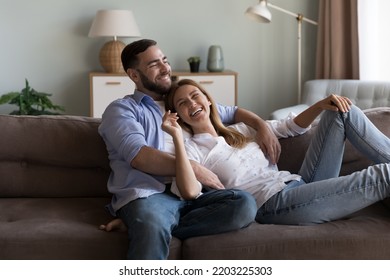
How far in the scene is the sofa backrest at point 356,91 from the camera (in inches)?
181

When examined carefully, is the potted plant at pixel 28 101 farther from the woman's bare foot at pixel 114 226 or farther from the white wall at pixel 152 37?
the woman's bare foot at pixel 114 226

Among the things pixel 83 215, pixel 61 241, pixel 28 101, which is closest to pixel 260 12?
pixel 28 101

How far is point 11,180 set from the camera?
2.60 m

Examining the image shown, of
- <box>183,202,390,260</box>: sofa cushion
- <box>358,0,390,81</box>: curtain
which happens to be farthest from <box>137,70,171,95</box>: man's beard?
<box>358,0,390,81</box>: curtain

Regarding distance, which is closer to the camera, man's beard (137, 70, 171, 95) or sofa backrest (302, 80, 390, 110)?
man's beard (137, 70, 171, 95)

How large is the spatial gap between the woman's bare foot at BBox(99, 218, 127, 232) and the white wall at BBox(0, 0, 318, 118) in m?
3.55

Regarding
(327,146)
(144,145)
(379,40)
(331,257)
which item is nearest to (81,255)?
(144,145)

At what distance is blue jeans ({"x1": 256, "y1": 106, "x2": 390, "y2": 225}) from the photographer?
224 cm

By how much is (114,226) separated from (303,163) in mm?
827

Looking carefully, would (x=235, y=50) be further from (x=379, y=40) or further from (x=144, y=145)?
(x=144, y=145)

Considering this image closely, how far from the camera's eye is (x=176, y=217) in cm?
225

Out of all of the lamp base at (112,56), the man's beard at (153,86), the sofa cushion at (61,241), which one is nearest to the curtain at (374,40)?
the lamp base at (112,56)

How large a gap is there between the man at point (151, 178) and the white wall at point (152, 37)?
2974 millimetres

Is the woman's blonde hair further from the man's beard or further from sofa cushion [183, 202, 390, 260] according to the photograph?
sofa cushion [183, 202, 390, 260]
